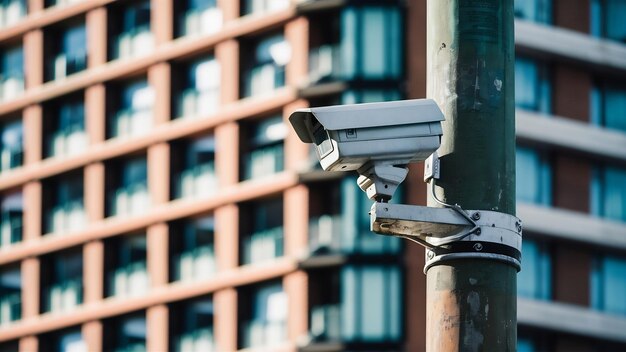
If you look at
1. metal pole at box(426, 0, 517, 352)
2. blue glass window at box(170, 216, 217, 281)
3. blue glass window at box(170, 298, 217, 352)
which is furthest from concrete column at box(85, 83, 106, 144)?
metal pole at box(426, 0, 517, 352)

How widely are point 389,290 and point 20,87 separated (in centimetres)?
1820

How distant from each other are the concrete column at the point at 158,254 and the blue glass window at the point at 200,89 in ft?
12.5

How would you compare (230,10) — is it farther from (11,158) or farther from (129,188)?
(11,158)

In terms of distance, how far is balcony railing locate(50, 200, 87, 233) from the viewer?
61312 millimetres

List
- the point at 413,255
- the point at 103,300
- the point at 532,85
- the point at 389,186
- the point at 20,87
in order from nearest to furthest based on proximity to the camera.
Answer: the point at 389,186 < the point at 413,255 < the point at 532,85 < the point at 103,300 < the point at 20,87

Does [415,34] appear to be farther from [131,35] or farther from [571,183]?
[131,35]

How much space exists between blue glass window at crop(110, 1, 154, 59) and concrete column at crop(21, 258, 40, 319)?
743 cm

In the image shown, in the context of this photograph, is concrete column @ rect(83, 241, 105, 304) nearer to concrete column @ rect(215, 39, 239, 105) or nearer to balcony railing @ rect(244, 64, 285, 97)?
concrete column @ rect(215, 39, 239, 105)

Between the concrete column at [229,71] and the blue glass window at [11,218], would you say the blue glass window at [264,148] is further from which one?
the blue glass window at [11,218]

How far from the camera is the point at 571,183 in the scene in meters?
55.9

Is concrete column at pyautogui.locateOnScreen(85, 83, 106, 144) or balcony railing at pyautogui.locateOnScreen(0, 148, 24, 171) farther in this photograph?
balcony railing at pyautogui.locateOnScreen(0, 148, 24, 171)

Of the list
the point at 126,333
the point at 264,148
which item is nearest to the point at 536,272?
the point at 264,148

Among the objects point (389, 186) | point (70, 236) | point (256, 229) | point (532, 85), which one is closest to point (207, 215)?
point (256, 229)

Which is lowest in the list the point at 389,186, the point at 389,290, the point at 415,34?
the point at 389,186
